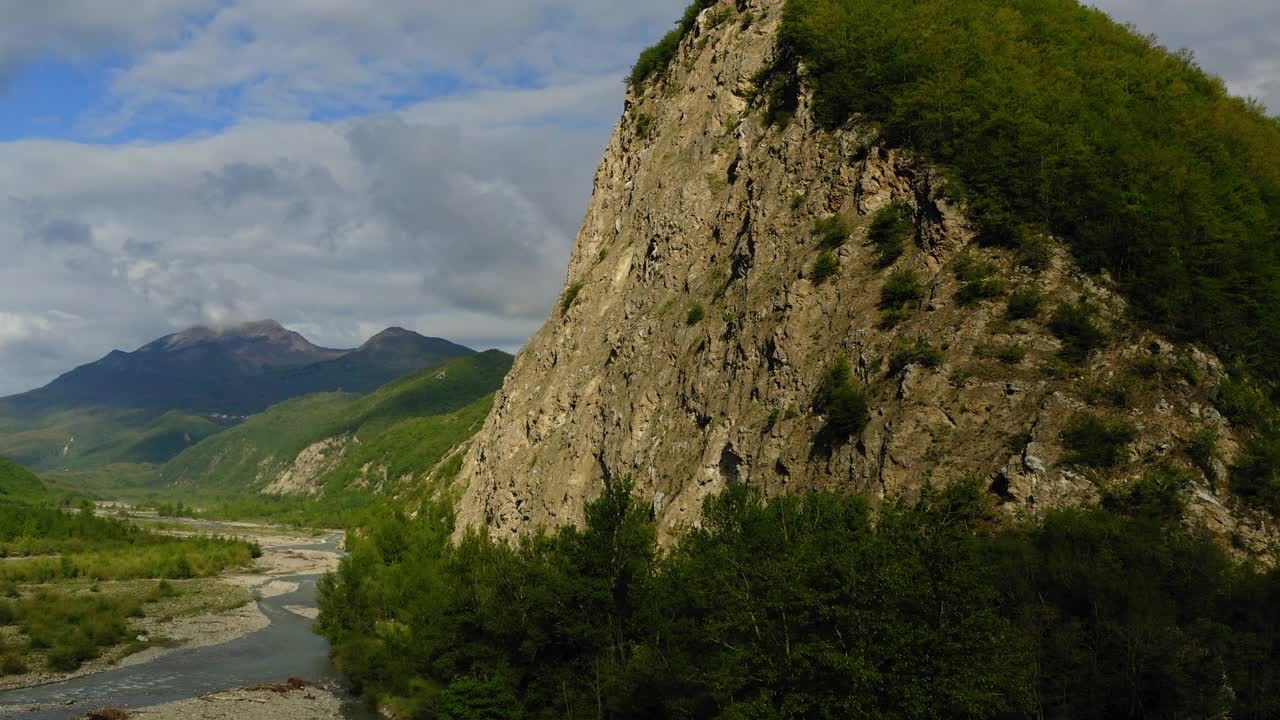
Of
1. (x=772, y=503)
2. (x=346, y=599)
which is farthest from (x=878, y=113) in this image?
(x=346, y=599)

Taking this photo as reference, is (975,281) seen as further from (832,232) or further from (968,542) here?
(968,542)

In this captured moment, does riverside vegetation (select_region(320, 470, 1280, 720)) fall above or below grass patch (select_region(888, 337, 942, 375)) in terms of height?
below

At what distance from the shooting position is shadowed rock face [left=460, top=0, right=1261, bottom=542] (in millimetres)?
34312

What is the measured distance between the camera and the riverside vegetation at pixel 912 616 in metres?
23.6

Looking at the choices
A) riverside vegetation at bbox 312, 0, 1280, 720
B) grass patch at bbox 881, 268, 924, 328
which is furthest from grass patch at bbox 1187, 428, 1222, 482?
grass patch at bbox 881, 268, 924, 328

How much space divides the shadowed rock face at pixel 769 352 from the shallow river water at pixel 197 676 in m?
17.9

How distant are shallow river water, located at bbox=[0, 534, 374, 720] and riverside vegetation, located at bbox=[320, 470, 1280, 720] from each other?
24.3 m

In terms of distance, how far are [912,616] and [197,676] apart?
59.2m

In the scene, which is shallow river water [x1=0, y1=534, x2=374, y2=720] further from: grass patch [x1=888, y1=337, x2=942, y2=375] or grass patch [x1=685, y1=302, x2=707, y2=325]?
grass patch [x1=888, y1=337, x2=942, y2=375]

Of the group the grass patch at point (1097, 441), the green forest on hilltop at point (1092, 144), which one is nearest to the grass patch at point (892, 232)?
the green forest on hilltop at point (1092, 144)

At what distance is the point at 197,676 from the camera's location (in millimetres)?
63469

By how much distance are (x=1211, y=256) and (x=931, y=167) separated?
44.0ft

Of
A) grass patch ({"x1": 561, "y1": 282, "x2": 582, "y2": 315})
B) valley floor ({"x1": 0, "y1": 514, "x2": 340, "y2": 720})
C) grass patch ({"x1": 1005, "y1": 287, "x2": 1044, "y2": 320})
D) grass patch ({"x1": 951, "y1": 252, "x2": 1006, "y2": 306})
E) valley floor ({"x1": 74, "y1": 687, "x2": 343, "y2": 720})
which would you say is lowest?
valley floor ({"x1": 0, "y1": 514, "x2": 340, "y2": 720})

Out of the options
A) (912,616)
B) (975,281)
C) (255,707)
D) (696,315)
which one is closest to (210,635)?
(255,707)
